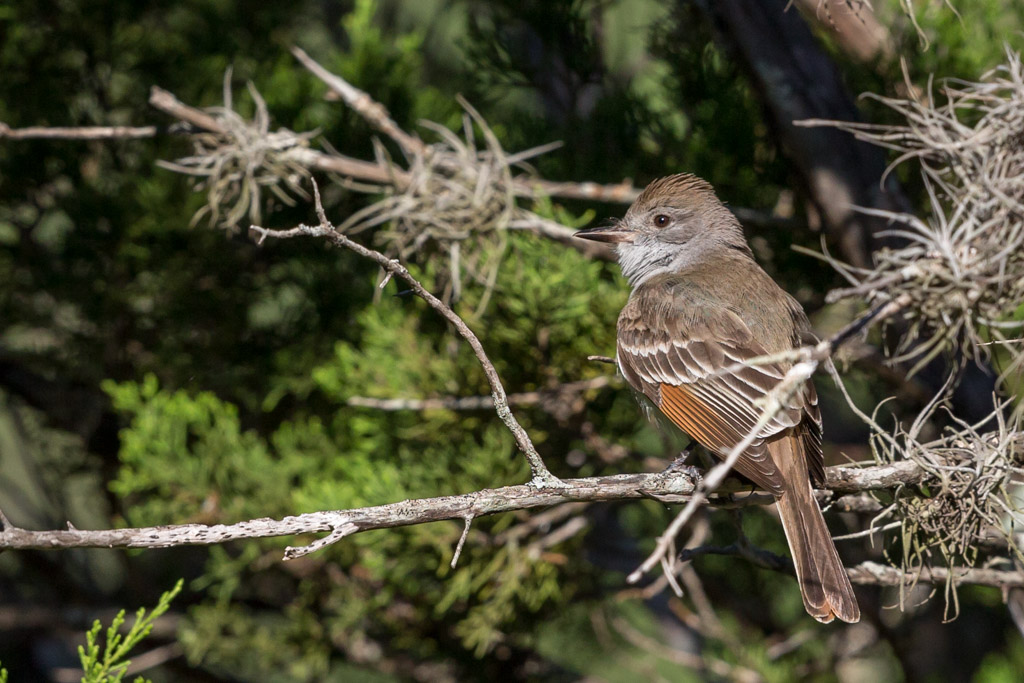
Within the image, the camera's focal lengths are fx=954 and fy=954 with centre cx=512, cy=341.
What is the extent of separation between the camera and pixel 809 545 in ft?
9.28

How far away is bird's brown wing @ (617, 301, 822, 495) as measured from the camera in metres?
2.90

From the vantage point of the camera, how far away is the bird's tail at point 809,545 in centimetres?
276

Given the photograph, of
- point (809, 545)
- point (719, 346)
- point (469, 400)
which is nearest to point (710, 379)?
point (719, 346)

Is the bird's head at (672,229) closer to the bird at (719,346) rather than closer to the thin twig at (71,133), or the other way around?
the bird at (719,346)

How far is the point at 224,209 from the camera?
173 inches

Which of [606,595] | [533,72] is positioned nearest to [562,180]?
[533,72]

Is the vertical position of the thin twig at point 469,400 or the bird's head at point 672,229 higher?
the bird's head at point 672,229

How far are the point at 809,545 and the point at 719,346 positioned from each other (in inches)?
29.5

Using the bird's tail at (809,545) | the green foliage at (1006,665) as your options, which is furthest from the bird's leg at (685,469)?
the green foliage at (1006,665)

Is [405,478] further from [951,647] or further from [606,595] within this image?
[951,647]

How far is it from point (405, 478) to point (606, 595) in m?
1.45

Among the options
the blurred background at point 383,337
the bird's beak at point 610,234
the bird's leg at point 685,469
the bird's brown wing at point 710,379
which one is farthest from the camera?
the blurred background at point 383,337

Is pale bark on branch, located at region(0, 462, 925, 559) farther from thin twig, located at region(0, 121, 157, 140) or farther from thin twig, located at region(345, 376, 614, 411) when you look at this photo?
thin twig, located at region(0, 121, 157, 140)

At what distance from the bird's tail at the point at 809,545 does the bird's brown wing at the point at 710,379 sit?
6 cm
